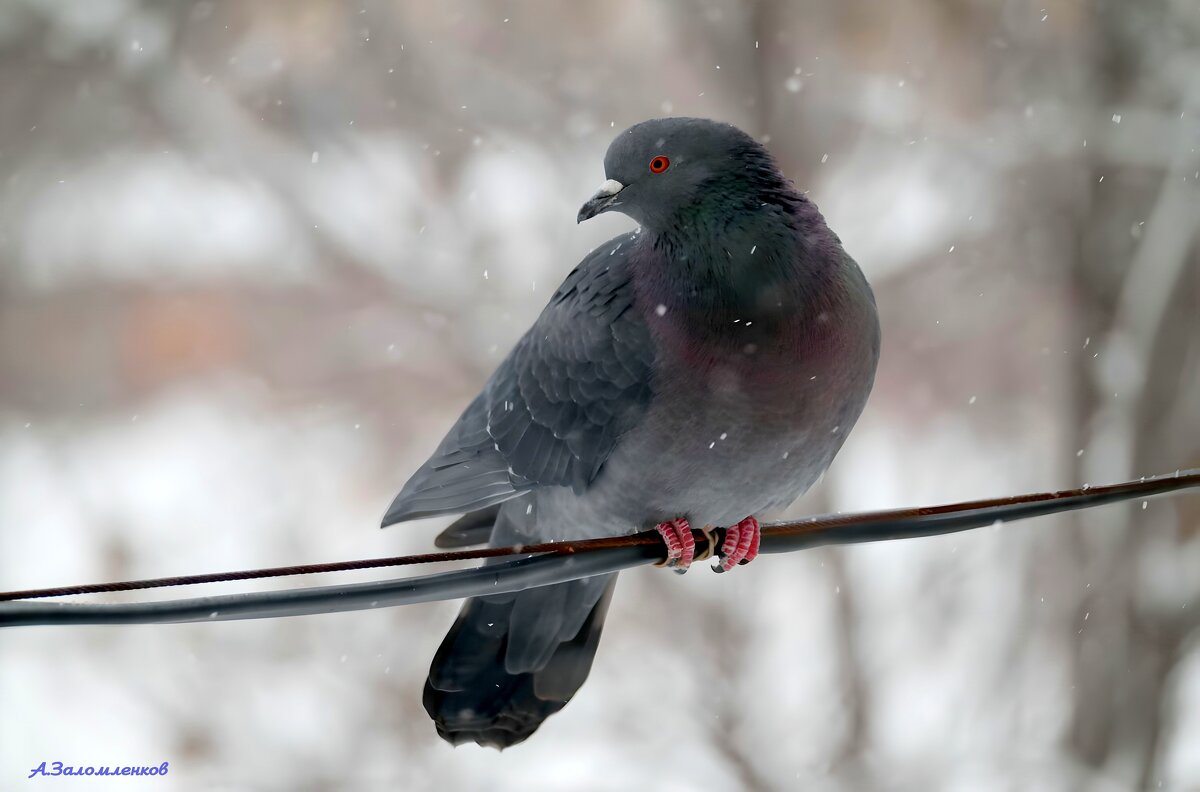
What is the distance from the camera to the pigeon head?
2.72 metres

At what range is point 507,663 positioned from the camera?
3402 mm

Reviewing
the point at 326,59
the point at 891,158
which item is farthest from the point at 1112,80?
the point at 326,59

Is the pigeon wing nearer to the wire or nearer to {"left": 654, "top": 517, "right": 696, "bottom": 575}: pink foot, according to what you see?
{"left": 654, "top": 517, "right": 696, "bottom": 575}: pink foot

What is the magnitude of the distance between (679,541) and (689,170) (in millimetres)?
984

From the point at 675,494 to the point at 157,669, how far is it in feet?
14.9

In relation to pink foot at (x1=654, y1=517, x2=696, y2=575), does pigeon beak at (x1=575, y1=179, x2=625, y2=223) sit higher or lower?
higher

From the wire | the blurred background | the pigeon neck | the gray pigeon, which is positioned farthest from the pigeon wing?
the blurred background

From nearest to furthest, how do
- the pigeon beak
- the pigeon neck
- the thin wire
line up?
1. the thin wire
2. the pigeon neck
3. the pigeon beak

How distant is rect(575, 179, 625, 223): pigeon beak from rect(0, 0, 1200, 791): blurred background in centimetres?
358

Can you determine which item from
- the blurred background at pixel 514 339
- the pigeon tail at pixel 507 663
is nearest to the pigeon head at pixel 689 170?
the pigeon tail at pixel 507 663

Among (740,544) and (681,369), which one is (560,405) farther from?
(740,544)

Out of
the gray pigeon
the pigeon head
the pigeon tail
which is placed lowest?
the pigeon tail

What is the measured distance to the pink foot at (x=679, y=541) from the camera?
275 centimetres

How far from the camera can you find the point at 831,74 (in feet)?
22.1
